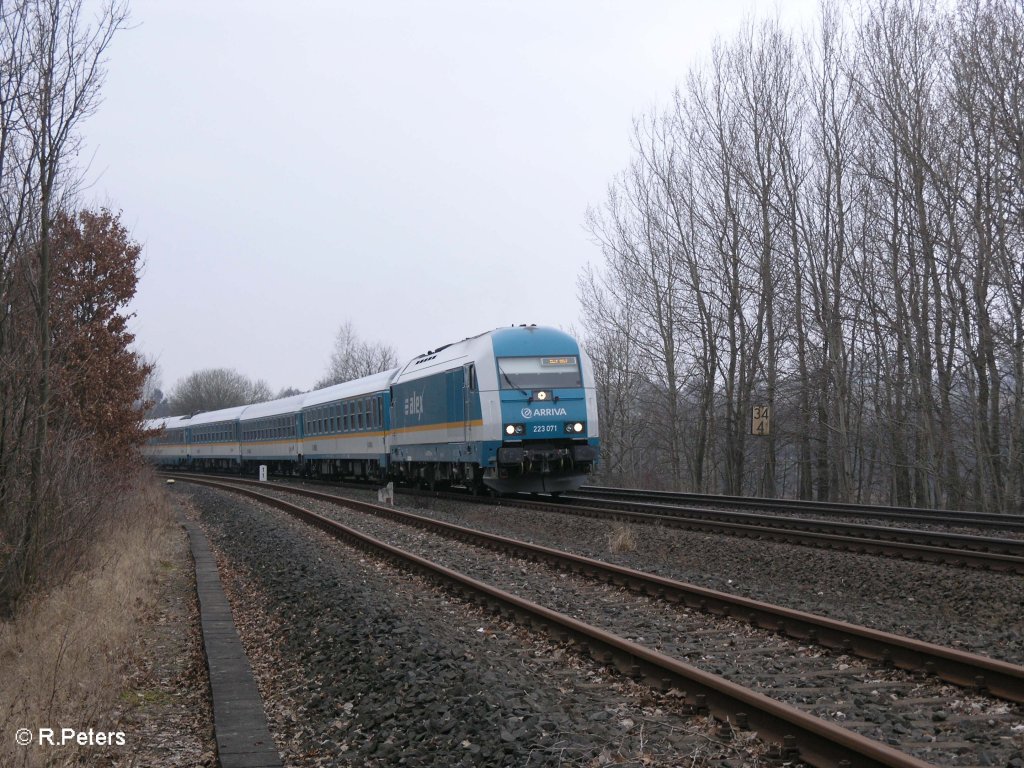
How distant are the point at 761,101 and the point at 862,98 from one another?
4616 mm

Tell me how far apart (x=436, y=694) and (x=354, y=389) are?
82.2ft

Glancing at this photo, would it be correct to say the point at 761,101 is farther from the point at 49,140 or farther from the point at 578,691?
the point at 578,691

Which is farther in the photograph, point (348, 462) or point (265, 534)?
point (348, 462)

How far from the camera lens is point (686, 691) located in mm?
5695

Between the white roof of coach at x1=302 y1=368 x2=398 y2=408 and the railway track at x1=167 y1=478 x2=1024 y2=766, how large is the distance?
17347 mm

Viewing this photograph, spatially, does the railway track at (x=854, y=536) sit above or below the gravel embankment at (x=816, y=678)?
above

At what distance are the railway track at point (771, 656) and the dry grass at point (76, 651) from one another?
3.26 meters

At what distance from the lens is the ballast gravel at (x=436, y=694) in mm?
4863

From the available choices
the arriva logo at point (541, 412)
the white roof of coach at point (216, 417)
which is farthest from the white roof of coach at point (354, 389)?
the white roof of coach at point (216, 417)

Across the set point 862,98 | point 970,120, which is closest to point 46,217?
point 970,120

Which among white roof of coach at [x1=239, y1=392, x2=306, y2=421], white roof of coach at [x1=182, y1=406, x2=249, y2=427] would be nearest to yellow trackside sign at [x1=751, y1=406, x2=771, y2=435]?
white roof of coach at [x1=239, y1=392, x2=306, y2=421]

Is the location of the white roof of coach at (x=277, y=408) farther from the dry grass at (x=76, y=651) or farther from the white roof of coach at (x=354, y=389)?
the dry grass at (x=76, y=651)

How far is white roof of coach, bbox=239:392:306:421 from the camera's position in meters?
38.2

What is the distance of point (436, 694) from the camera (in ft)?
19.3
